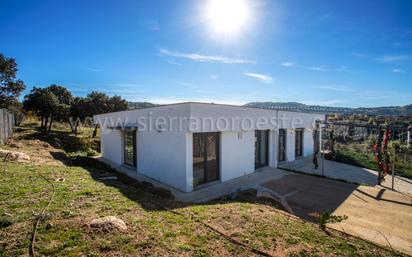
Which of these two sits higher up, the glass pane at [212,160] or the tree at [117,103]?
the tree at [117,103]

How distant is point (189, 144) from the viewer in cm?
841

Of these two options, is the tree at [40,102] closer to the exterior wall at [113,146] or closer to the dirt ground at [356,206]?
the exterior wall at [113,146]

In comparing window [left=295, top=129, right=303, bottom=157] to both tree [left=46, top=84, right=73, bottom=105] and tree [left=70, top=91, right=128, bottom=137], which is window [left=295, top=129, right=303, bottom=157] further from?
tree [left=46, top=84, right=73, bottom=105]

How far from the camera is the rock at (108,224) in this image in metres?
4.26

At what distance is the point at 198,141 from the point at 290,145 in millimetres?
8074

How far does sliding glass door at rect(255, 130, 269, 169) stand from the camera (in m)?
12.3

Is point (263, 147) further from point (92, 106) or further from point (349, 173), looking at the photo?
point (92, 106)

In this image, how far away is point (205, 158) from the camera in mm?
9281

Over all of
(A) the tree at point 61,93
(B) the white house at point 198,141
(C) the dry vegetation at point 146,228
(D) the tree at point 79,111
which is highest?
(A) the tree at point 61,93

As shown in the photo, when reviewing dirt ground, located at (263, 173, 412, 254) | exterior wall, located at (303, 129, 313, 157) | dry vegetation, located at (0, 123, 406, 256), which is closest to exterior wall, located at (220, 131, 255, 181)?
dirt ground, located at (263, 173, 412, 254)

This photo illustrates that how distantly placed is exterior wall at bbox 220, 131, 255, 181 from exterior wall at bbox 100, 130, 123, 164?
6.97 m

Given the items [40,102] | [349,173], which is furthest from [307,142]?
[40,102]

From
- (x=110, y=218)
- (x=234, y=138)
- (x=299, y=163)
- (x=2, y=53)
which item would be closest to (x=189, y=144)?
(x=234, y=138)

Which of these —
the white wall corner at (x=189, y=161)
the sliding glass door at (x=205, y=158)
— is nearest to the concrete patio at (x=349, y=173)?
the sliding glass door at (x=205, y=158)
